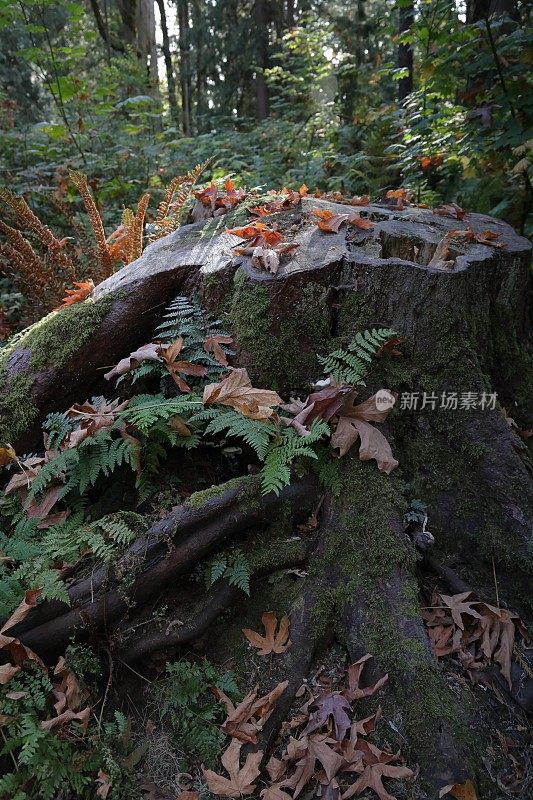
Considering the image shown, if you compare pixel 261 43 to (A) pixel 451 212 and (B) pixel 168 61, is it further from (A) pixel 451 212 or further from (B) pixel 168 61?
(A) pixel 451 212

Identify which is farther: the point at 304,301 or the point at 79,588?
the point at 304,301

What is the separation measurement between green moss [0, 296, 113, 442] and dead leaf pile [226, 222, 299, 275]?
0.98 m

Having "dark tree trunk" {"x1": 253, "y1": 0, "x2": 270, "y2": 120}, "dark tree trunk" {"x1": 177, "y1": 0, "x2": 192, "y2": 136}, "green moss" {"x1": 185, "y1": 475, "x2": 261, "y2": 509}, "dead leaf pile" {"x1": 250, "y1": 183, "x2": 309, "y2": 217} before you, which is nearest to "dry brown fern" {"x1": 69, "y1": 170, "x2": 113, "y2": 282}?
"dead leaf pile" {"x1": 250, "y1": 183, "x2": 309, "y2": 217}

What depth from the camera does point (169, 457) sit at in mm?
3232

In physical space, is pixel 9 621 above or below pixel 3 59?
below

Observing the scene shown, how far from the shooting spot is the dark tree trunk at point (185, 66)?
17.6m

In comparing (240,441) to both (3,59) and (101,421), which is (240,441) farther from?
(3,59)

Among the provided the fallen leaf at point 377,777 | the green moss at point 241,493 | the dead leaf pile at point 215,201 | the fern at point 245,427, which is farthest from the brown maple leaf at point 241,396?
the dead leaf pile at point 215,201

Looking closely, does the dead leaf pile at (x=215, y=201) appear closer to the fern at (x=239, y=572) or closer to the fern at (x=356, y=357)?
the fern at (x=356, y=357)

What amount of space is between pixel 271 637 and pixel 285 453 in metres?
0.98

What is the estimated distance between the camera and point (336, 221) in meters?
3.75

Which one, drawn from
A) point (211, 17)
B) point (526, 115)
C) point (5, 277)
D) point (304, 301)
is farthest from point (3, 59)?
point (304, 301)

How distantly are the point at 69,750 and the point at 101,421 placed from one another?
5.13 ft

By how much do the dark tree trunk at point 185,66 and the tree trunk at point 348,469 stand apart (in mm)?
16835
